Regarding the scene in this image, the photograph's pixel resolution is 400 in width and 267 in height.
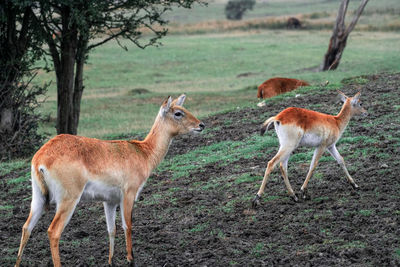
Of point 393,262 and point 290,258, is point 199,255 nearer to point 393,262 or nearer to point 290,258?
point 290,258

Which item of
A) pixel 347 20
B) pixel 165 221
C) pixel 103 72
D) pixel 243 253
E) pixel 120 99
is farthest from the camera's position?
pixel 347 20

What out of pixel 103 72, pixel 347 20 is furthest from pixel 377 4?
pixel 103 72

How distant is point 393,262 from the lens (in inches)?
230

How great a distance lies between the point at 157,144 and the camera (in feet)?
22.9

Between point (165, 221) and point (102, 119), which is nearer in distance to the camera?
point (165, 221)

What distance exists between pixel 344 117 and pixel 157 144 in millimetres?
3034

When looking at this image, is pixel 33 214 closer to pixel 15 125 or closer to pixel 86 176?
→ pixel 86 176

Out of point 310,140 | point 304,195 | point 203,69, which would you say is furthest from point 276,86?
point 203,69

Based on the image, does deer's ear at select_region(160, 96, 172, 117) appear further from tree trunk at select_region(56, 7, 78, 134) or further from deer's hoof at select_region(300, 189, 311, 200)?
tree trunk at select_region(56, 7, 78, 134)

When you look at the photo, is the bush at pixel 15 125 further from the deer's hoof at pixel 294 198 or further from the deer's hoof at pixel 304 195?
the deer's hoof at pixel 304 195

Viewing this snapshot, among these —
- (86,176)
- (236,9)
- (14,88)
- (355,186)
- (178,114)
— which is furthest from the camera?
(236,9)

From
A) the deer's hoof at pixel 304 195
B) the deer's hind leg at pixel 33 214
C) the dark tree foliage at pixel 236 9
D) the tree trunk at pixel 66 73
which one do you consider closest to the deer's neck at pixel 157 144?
the deer's hind leg at pixel 33 214

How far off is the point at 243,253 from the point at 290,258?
550mm

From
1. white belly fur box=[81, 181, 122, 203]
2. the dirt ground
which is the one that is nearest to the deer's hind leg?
white belly fur box=[81, 181, 122, 203]
